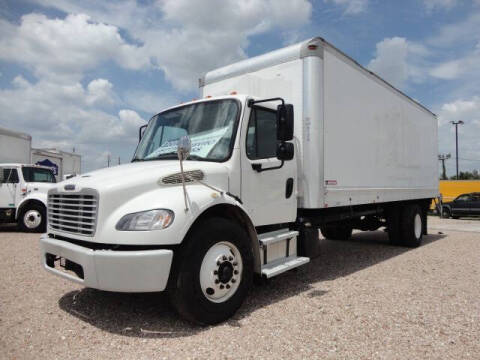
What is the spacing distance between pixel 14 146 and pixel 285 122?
13010 mm

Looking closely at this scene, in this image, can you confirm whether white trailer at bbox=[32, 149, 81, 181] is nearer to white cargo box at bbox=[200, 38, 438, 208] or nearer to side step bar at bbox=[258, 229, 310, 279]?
white cargo box at bbox=[200, 38, 438, 208]

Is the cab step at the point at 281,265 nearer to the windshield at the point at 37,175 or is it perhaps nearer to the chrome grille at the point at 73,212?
the chrome grille at the point at 73,212

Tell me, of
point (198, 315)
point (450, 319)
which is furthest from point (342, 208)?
point (198, 315)

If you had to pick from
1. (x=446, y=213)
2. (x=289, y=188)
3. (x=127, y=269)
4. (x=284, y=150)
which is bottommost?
(x=446, y=213)

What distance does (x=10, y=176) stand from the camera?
1188 centimetres

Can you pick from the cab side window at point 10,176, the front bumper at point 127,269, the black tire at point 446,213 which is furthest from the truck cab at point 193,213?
the black tire at point 446,213

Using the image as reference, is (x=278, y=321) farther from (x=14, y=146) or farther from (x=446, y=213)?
(x=446, y=213)

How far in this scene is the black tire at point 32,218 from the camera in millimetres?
11398

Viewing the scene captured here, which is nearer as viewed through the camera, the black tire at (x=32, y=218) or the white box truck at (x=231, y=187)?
the white box truck at (x=231, y=187)

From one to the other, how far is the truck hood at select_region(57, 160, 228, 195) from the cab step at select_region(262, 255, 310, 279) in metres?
1.07

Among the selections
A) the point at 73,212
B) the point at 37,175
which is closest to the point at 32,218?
the point at 37,175

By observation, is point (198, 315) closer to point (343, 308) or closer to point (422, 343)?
point (343, 308)

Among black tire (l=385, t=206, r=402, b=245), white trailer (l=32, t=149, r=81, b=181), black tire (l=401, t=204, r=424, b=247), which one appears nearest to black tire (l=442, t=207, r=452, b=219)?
black tire (l=401, t=204, r=424, b=247)

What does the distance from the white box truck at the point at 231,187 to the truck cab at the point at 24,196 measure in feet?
26.2
